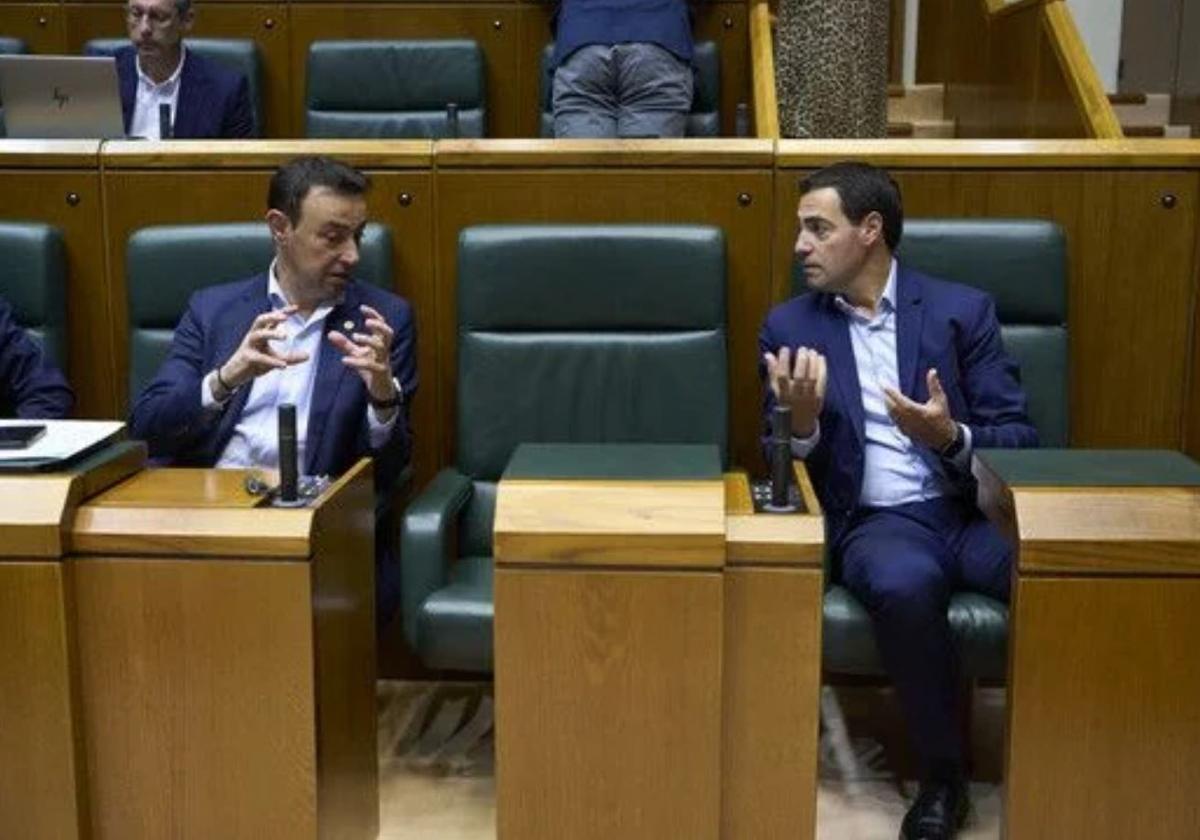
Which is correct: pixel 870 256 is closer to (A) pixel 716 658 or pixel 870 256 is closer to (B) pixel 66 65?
(A) pixel 716 658

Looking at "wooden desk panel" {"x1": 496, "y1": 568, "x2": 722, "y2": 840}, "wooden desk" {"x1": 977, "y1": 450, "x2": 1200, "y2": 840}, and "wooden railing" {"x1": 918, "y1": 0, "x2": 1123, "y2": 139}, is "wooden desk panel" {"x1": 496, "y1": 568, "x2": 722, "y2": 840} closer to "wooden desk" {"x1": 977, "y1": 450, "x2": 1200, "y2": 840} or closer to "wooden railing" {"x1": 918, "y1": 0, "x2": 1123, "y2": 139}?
"wooden desk" {"x1": 977, "y1": 450, "x2": 1200, "y2": 840}

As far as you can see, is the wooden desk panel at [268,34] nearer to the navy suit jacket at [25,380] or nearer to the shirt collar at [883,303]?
the navy suit jacket at [25,380]

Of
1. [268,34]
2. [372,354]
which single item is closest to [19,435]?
[372,354]

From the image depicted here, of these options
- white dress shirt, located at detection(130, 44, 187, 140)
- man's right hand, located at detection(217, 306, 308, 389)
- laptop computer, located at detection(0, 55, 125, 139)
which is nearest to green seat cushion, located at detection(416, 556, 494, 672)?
man's right hand, located at detection(217, 306, 308, 389)

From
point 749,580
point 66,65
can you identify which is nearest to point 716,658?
point 749,580

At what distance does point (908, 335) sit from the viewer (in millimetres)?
1388

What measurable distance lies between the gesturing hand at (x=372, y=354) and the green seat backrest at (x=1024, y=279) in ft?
1.66

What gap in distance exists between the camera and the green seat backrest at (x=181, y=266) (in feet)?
4.85

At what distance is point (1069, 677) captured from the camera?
997mm

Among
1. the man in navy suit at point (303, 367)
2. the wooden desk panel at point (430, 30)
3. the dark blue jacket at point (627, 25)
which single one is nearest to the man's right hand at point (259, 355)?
the man in navy suit at point (303, 367)

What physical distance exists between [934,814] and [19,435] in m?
0.77

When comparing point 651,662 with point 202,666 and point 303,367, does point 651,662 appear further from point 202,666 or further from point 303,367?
point 303,367

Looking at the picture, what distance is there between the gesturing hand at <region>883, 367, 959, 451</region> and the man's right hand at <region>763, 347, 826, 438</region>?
6 cm

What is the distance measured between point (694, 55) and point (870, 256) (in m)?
0.99
